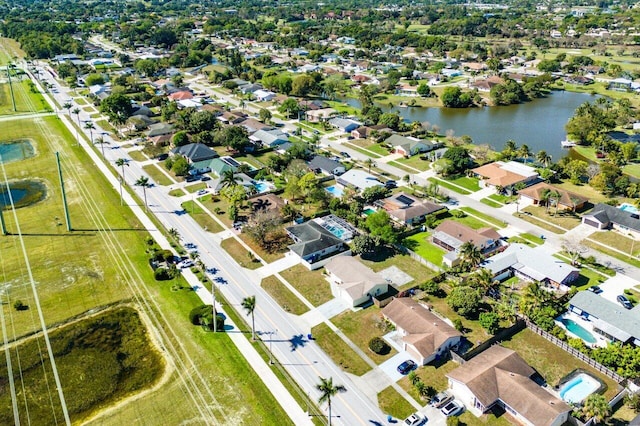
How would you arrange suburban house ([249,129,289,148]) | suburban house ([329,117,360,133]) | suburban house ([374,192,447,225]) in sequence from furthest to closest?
suburban house ([329,117,360,133]) < suburban house ([249,129,289,148]) < suburban house ([374,192,447,225])

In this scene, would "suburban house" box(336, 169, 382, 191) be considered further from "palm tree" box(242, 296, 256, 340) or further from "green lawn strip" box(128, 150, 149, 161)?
"green lawn strip" box(128, 150, 149, 161)

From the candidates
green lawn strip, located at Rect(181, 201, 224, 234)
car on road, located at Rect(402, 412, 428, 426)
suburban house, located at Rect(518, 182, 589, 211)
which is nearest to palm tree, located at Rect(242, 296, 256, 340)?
car on road, located at Rect(402, 412, 428, 426)

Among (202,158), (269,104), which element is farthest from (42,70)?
(202,158)

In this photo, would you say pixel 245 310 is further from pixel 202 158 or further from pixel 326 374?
pixel 202 158

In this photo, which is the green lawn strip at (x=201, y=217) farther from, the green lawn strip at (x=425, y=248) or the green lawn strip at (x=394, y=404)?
the green lawn strip at (x=394, y=404)

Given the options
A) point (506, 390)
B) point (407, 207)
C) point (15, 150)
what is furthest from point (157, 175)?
point (506, 390)

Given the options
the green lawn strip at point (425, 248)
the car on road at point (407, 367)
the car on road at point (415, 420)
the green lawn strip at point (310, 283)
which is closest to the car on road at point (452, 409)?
the car on road at point (415, 420)

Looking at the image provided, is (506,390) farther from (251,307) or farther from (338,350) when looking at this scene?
(251,307)
